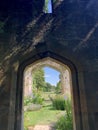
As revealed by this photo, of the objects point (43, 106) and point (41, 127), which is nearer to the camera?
point (41, 127)

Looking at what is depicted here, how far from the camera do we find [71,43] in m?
4.17

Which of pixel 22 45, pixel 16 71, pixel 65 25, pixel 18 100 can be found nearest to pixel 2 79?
pixel 16 71

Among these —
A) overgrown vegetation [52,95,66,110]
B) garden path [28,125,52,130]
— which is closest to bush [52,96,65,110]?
overgrown vegetation [52,95,66,110]

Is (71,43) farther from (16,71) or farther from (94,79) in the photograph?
(16,71)

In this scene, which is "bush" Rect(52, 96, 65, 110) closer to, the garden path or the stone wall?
the garden path

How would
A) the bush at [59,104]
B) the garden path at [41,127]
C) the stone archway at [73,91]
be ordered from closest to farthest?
the stone archway at [73,91] < the garden path at [41,127] < the bush at [59,104]

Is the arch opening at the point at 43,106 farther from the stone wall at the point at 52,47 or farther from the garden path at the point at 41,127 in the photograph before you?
the stone wall at the point at 52,47

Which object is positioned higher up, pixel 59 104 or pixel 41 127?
pixel 59 104

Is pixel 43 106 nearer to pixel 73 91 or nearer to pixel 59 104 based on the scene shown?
pixel 59 104

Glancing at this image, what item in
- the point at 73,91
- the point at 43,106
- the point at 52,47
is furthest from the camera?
the point at 43,106

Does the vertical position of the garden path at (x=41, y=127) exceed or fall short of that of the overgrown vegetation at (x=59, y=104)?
it falls short

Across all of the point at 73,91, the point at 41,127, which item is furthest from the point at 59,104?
the point at 73,91

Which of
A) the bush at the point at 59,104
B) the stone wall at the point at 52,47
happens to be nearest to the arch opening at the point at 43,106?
the bush at the point at 59,104

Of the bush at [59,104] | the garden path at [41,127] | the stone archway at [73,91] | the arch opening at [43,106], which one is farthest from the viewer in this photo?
the bush at [59,104]
